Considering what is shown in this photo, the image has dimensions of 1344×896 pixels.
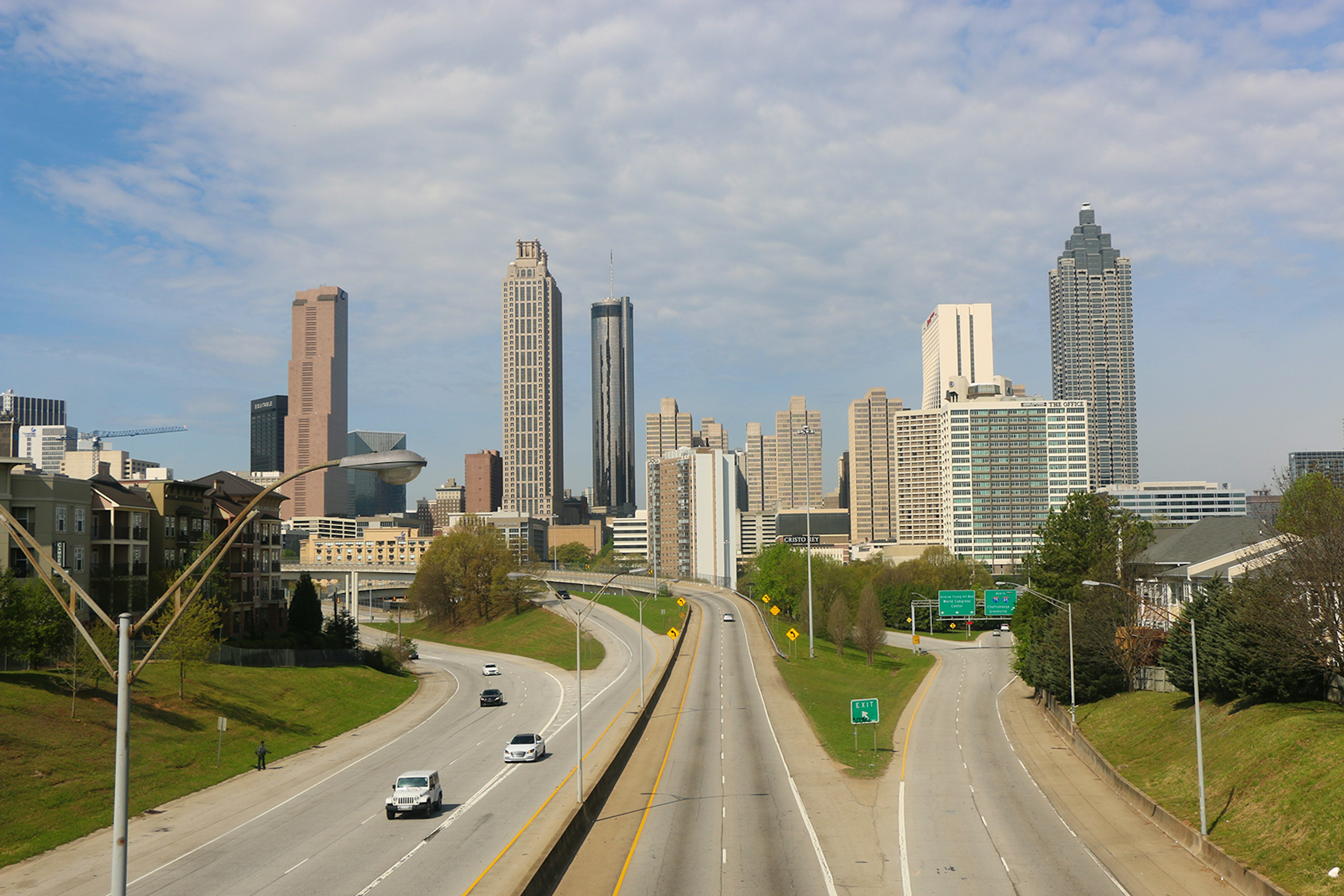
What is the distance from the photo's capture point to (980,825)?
38.6m

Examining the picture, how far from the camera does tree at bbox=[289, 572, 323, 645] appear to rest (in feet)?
315

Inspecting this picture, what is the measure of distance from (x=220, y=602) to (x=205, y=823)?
44012 millimetres

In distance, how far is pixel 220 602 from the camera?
79562mm

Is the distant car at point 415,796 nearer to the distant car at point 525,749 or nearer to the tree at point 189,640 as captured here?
the distant car at point 525,749

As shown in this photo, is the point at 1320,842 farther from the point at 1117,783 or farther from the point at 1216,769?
the point at 1117,783

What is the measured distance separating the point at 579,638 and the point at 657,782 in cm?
969

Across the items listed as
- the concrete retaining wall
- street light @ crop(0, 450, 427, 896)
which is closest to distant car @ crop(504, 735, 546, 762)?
the concrete retaining wall

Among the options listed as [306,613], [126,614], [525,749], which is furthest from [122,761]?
[306,613]

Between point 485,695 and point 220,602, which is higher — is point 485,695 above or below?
below

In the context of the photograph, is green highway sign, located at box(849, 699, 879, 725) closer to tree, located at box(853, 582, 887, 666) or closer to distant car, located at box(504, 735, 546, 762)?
distant car, located at box(504, 735, 546, 762)

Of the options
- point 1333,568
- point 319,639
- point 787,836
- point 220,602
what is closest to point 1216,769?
point 1333,568

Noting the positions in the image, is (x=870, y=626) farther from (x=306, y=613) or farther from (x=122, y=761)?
(x=122, y=761)

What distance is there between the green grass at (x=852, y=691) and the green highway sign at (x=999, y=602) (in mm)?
9264

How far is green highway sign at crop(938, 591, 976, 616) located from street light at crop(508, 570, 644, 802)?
1457 inches
